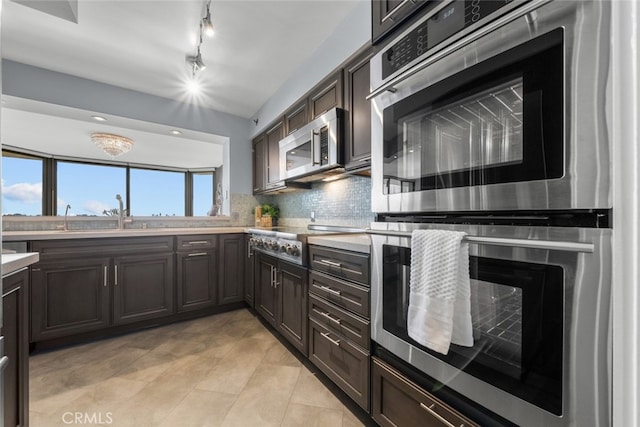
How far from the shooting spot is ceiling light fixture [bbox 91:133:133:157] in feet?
11.7

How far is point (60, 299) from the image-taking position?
2236mm

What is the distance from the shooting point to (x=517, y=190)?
778 mm

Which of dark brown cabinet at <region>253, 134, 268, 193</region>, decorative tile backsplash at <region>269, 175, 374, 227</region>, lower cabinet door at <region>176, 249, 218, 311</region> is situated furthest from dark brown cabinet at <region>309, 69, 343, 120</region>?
lower cabinet door at <region>176, 249, 218, 311</region>

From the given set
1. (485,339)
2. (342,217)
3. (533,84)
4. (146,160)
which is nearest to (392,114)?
(533,84)

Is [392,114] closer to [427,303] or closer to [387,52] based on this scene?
[387,52]

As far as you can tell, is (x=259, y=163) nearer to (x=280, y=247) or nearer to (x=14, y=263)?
(x=280, y=247)

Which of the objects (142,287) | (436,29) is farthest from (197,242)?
(436,29)

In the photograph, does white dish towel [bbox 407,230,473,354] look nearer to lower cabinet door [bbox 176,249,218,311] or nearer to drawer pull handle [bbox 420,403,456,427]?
drawer pull handle [bbox 420,403,456,427]

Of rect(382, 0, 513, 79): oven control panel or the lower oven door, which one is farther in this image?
rect(382, 0, 513, 79): oven control panel

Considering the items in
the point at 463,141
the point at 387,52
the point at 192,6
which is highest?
the point at 192,6

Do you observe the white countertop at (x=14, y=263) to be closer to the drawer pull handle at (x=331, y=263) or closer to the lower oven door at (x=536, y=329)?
the drawer pull handle at (x=331, y=263)

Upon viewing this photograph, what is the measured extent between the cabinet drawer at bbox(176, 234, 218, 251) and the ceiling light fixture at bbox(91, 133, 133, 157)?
2.07 metres

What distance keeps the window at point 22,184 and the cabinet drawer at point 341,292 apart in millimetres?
5906

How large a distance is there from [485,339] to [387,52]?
125cm
